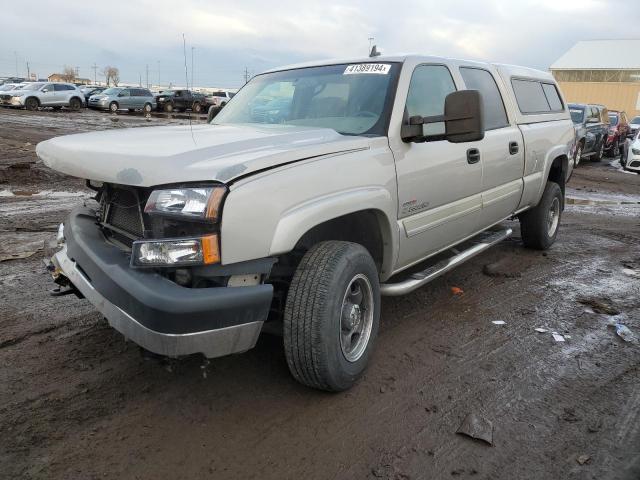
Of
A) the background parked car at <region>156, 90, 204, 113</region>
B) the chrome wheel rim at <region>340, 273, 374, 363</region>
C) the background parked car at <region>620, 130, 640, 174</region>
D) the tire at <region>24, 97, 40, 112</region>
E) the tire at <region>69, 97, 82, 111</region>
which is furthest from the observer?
the background parked car at <region>156, 90, 204, 113</region>

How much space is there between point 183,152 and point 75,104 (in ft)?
112

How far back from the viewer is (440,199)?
3756 mm

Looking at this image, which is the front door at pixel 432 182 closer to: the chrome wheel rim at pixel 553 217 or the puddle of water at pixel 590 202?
the chrome wheel rim at pixel 553 217

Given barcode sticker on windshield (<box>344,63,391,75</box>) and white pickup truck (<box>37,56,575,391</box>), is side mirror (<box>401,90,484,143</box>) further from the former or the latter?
barcode sticker on windshield (<box>344,63,391,75</box>)

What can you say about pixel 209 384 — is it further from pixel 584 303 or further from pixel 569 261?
pixel 569 261

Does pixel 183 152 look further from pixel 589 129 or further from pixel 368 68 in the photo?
pixel 589 129

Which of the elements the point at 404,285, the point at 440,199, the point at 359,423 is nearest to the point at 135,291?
the point at 359,423

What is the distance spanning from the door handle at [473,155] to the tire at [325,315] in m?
1.48

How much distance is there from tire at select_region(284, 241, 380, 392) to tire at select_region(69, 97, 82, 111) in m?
34.0

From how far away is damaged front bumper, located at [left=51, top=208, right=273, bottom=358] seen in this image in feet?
7.40

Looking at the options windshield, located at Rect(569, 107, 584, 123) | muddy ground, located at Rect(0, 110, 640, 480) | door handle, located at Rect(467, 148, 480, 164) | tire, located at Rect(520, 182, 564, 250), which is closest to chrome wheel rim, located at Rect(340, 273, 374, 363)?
muddy ground, located at Rect(0, 110, 640, 480)

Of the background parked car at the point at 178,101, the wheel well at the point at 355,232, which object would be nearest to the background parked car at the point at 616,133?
the wheel well at the point at 355,232

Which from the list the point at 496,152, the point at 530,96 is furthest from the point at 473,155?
the point at 530,96

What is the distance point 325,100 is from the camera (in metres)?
3.80
